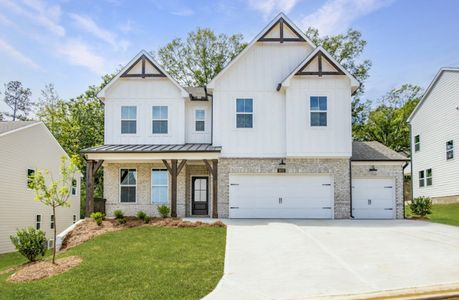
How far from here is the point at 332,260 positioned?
1102 cm

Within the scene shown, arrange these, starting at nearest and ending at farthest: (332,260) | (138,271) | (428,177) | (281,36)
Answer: (138,271) < (332,260) < (281,36) < (428,177)

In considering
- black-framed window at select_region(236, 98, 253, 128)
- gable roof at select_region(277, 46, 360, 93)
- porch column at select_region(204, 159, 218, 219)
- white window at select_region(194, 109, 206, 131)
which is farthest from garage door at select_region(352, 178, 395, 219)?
white window at select_region(194, 109, 206, 131)

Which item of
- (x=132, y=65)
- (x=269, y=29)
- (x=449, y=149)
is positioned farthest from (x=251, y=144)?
(x=449, y=149)

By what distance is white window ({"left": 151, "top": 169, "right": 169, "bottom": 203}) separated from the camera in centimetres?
2003

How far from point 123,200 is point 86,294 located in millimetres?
11289

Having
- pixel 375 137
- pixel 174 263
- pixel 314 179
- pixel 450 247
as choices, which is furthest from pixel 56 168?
pixel 375 137

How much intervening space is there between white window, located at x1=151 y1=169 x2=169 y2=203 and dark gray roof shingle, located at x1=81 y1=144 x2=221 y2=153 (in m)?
1.33

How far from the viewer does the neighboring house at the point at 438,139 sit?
84.9 ft

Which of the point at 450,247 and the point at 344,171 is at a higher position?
the point at 344,171

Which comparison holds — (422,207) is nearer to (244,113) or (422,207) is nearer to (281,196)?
(281,196)

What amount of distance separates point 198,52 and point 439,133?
20.1 metres

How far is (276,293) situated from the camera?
28.1 feet

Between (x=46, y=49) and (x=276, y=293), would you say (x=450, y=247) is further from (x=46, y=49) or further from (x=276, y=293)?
(x=46, y=49)

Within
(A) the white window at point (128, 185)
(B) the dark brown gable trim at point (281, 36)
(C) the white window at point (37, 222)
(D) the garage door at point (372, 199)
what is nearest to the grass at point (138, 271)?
(A) the white window at point (128, 185)
